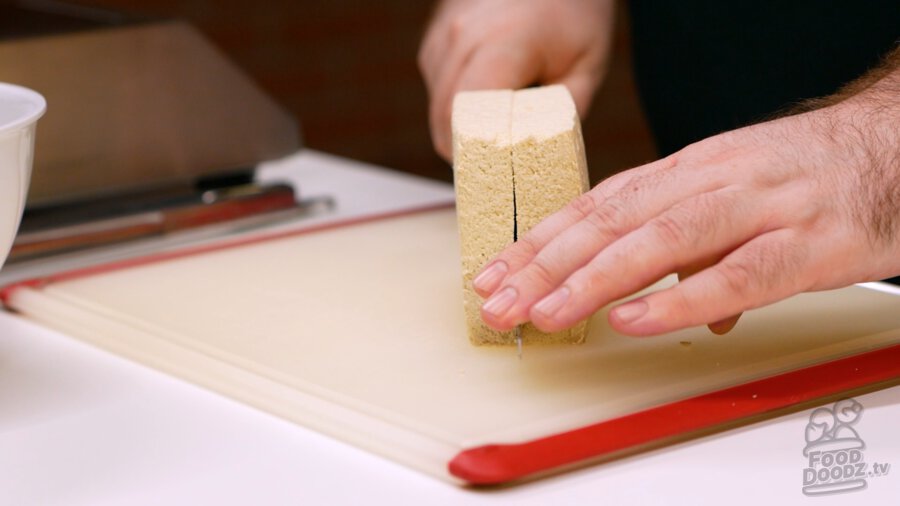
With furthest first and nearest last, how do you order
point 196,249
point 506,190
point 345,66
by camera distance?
point 345,66, point 196,249, point 506,190

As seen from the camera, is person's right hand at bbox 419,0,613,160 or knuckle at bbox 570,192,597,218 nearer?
knuckle at bbox 570,192,597,218

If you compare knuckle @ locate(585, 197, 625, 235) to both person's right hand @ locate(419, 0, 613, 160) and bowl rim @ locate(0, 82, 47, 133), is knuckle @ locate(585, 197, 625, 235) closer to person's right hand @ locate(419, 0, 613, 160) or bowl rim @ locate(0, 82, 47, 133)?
bowl rim @ locate(0, 82, 47, 133)

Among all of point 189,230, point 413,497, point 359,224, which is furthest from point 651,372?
point 189,230

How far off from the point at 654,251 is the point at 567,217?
75 mm

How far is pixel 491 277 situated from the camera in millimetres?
737

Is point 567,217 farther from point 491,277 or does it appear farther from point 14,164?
point 14,164

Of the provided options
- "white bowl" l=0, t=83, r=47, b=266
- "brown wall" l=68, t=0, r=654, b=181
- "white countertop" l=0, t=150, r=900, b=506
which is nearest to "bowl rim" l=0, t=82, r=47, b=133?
"white bowl" l=0, t=83, r=47, b=266

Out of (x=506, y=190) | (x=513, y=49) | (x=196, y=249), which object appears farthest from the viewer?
(x=513, y=49)

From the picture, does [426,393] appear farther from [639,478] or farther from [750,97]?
[750,97]

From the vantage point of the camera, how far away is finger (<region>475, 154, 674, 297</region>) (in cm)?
74

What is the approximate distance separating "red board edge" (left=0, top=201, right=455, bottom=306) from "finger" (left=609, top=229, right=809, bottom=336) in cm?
51

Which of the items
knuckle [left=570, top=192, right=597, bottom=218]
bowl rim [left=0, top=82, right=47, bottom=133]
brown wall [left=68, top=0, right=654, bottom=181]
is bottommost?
knuckle [left=570, top=192, right=597, bottom=218]

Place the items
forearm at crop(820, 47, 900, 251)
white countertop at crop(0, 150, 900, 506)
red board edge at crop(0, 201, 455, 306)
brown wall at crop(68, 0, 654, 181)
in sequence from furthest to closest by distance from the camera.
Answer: brown wall at crop(68, 0, 654, 181)
red board edge at crop(0, 201, 455, 306)
forearm at crop(820, 47, 900, 251)
white countertop at crop(0, 150, 900, 506)

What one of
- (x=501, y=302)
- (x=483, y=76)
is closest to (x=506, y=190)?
(x=501, y=302)
